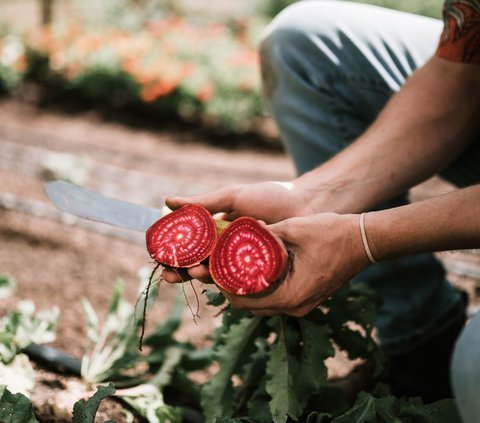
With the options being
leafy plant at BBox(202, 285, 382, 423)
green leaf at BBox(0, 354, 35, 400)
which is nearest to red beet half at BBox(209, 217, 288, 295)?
leafy plant at BBox(202, 285, 382, 423)

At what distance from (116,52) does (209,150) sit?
2187 millimetres

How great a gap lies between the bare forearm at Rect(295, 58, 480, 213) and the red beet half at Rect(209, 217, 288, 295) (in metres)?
0.35

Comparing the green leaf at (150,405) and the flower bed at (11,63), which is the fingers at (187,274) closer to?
the green leaf at (150,405)

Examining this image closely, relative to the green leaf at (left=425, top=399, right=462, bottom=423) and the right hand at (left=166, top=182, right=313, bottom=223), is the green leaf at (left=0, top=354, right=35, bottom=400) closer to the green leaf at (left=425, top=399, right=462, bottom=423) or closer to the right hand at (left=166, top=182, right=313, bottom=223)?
the right hand at (left=166, top=182, right=313, bottom=223)

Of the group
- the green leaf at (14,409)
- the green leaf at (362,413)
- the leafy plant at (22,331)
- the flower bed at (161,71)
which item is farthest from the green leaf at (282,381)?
the flower bed at (161,71)

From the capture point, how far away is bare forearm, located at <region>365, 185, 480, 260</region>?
1198 mm

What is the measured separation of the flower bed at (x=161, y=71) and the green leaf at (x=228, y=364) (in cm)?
465

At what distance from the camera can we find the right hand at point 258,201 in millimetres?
1506

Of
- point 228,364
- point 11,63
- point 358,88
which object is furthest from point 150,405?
point 11,63

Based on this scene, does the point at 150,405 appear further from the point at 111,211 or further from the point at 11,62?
the point at 11,62

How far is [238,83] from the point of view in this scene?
6270 millimetres

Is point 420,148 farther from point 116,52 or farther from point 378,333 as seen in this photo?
point 116,52

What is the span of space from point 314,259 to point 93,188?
3.02 meters

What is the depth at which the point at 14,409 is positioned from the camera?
1.30 meters
